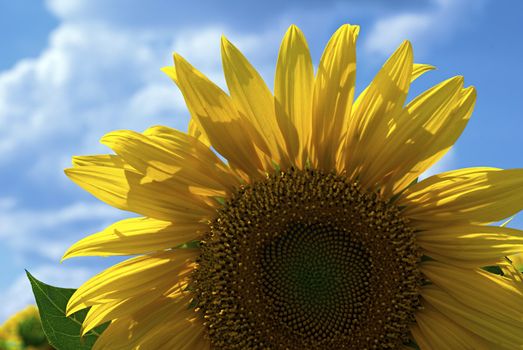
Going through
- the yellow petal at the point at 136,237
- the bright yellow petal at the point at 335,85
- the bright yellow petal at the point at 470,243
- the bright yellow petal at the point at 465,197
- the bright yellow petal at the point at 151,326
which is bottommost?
the bright yellow petal at the point at 470,243

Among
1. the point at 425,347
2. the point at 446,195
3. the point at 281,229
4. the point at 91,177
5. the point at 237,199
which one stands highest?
the point at 91,177

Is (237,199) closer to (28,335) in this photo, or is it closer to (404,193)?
(404,193)

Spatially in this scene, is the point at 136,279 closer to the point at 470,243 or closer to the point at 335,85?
the point at 335,85

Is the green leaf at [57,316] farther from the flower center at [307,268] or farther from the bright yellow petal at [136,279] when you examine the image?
the flower center at [307,268]

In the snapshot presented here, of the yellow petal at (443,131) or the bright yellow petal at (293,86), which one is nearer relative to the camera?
the bright yellow petal at (293,86)

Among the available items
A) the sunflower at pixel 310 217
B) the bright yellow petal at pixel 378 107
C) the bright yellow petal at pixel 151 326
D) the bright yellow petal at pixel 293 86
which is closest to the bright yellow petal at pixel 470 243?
the sunflower at pixel 310 217

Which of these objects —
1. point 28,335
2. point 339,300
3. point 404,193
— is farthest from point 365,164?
point 28,335
